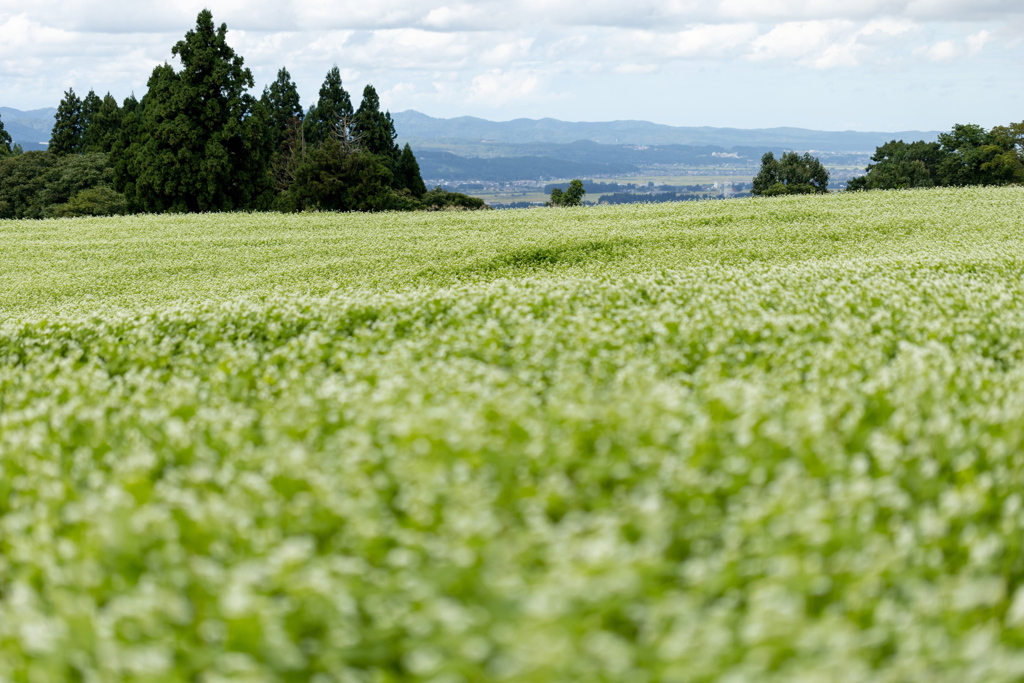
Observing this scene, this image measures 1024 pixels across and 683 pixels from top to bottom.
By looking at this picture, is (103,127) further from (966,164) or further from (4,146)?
(966,164)

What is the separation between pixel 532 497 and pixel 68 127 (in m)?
118

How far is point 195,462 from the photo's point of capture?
26.7ft

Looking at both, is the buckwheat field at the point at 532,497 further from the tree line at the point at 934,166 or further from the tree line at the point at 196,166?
the tree line at the point at 934,166

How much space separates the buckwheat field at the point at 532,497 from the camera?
4613 millimetres

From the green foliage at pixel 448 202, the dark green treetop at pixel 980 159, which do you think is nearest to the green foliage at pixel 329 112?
the green foliage at pixel 448 202

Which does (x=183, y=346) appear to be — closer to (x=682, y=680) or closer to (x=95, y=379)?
(x=95, y=379)

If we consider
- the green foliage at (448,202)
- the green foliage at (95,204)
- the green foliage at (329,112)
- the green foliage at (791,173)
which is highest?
the green foliage at (329,112)

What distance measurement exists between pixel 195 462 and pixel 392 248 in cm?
2971

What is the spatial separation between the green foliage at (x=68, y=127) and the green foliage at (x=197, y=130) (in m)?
42.2

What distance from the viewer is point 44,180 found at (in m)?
81.0

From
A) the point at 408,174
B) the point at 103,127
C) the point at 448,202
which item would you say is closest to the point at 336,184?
the point at 448,202

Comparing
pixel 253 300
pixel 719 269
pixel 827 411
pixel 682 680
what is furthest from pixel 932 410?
pixel 253 300

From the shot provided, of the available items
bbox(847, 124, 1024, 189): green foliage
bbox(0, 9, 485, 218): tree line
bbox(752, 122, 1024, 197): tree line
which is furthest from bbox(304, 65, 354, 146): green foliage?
bbox(847, 124, 1024, 189): green foliage

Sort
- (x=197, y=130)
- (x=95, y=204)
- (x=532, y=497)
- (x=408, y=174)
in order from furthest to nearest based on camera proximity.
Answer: (x=408, y=174), (x=95, y=204), (x=197, y=130), (x=532, y=497)
